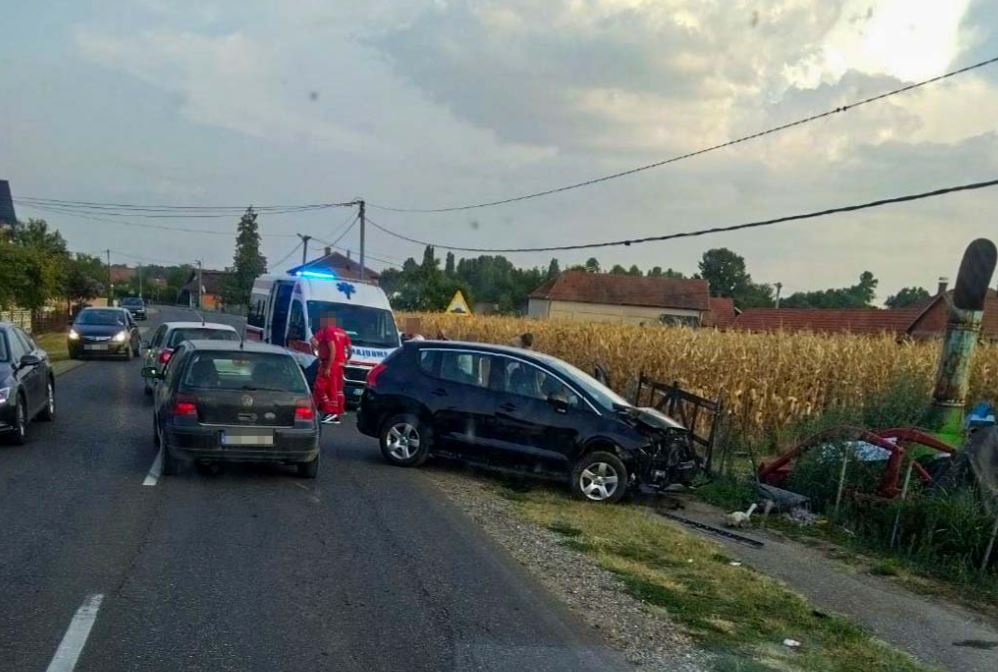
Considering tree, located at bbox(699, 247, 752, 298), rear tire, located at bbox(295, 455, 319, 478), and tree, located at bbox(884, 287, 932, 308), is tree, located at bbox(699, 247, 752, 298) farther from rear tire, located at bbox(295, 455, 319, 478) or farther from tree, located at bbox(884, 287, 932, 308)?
rear tire, located at bbox(295, 455, 319, 478)

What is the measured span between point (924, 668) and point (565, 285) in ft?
219

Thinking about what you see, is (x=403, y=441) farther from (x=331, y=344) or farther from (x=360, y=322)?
(x=360, y=322)

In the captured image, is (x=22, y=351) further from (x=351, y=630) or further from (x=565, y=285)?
(x=565, y=285)

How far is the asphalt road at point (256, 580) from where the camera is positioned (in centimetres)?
542

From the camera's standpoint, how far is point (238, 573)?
6.91m

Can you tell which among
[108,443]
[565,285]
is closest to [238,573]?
[108,443]

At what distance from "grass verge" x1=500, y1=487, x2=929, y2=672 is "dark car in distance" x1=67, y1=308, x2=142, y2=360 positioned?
2246 cm

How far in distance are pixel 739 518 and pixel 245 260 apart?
98.1 m

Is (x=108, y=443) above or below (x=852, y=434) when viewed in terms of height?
below

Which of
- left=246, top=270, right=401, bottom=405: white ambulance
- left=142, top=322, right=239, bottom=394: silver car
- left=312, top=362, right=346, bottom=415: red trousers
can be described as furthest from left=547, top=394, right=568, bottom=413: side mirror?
left=142, top=322, right=239, bottom=394: silver car

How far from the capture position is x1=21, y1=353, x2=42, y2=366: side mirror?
12.8 meters

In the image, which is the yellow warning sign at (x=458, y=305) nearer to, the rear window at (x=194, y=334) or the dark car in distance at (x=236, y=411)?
the rear window at (x=194, y=334)

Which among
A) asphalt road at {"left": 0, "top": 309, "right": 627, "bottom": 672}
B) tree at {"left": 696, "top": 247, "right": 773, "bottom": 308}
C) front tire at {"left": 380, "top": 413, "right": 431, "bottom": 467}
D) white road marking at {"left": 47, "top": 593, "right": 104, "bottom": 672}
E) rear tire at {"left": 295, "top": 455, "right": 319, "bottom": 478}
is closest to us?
white road marking at {"left": 47, "top": 593, "right": 104, "bottom": 672}

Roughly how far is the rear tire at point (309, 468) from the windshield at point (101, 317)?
21.7m
